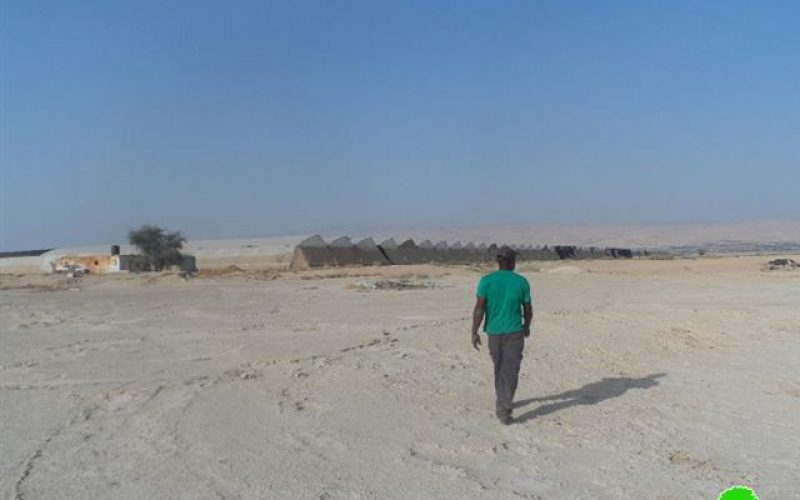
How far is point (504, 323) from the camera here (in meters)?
8.22

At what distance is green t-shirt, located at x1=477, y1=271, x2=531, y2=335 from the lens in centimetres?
825

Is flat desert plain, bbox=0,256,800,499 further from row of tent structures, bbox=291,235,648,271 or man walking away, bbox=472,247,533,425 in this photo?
row of tent structures, bbox=291,235,648,271

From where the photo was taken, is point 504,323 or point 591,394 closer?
point 504,323

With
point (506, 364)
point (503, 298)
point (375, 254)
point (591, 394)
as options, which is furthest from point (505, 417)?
point (375, 254)

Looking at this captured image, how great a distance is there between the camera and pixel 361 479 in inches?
244

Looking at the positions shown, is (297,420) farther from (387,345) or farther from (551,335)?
(551,335)

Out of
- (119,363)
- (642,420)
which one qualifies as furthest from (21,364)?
(642,420)

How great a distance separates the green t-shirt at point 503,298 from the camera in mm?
8250

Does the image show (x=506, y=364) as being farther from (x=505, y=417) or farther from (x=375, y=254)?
(x=375, y=254)

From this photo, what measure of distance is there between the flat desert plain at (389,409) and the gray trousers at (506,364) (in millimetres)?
288

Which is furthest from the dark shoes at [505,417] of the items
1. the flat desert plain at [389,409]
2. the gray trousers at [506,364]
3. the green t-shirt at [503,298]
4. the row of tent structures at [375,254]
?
the row of tent structures at [375,254]

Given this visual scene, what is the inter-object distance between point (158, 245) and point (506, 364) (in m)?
60.9

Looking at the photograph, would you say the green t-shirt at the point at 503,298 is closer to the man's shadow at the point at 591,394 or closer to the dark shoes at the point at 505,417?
the dark shoes at the point at 505,417

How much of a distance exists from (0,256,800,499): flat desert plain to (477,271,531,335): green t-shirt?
101 centimetres
